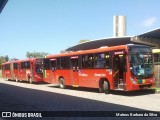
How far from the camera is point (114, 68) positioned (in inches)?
701

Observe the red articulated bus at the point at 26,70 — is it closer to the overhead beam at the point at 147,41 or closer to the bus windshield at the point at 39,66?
the bus windshield at the point at 39,66

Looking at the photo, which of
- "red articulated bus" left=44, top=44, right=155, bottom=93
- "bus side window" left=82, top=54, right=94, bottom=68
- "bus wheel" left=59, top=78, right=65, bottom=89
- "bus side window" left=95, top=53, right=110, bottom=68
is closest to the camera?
"red articulated bus" left=44, top=44, right=155, bottom=93

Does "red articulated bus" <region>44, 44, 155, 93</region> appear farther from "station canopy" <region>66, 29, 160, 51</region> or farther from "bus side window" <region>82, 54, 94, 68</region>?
"station canopy" <region>66, 29, 160, 51</region>

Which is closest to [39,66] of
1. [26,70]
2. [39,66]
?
[39,66]

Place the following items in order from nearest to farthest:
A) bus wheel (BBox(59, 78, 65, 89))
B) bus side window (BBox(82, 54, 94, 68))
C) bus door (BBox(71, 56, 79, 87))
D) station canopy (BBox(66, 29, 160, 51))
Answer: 1. bus side window (BBox(82, 54, 94, 68))
2. bus door (BBox(71, 56, 79, 87))
3. bus wheel (BBox(59, 78, 65, 89))
4. station canopy (BBox(66, 29, 160, 51))

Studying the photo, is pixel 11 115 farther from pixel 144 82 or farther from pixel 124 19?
pixel 124 19

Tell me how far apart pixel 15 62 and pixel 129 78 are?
2424 centimetres

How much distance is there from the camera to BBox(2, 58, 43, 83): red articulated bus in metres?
31.5

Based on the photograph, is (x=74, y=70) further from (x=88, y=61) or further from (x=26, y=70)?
(x=26, y=70)

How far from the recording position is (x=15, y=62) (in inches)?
1512

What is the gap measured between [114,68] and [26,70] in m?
18.1

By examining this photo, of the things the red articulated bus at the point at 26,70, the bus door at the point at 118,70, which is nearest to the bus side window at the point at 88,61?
the bus door at the point at 118,70

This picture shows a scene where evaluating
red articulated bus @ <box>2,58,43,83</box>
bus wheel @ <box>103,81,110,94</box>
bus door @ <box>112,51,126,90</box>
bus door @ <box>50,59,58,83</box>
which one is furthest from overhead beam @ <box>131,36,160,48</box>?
bus door @ <box>112,51,126,90</box>

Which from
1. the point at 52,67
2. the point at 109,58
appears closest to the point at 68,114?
the point at 109,58
